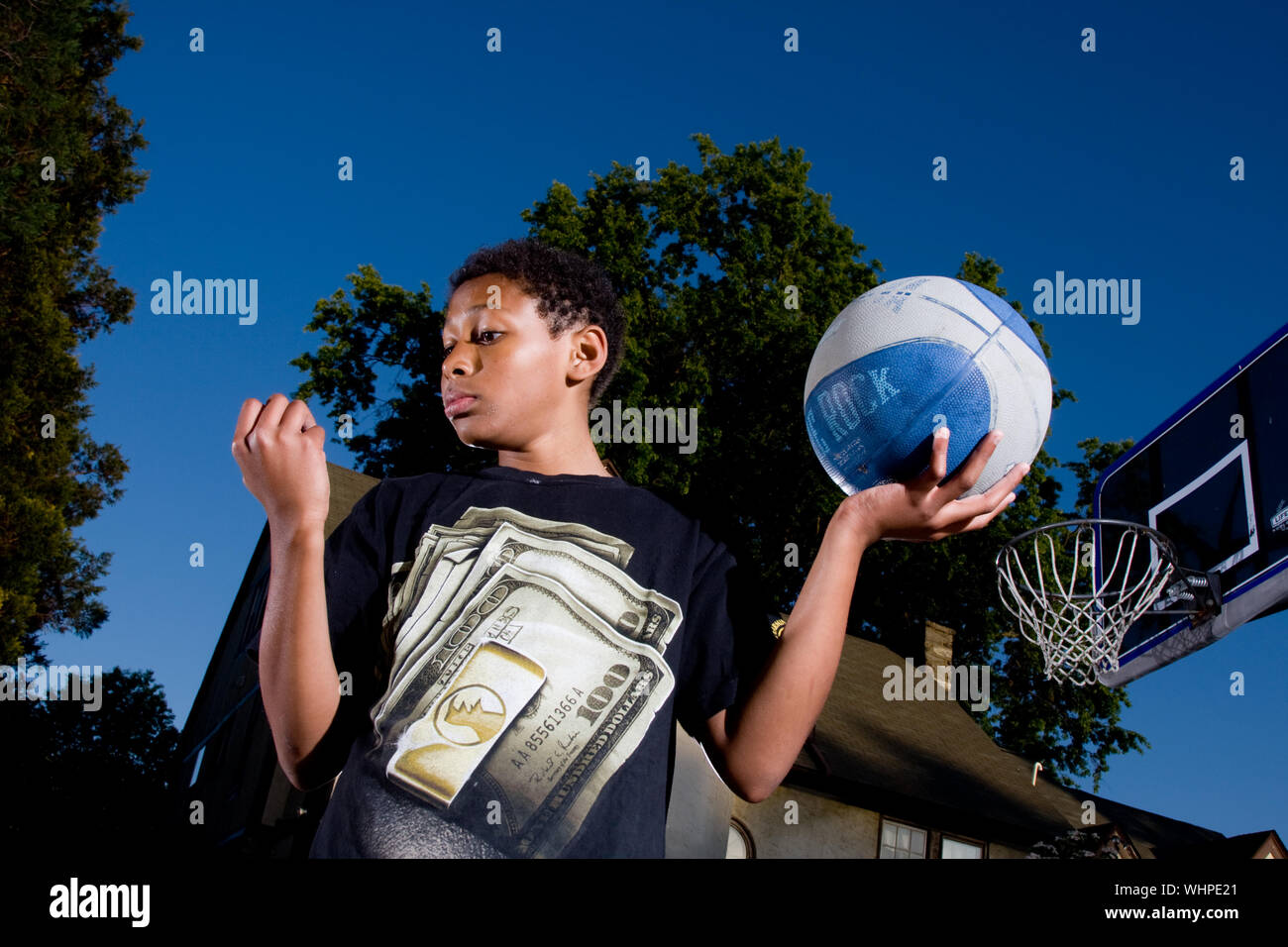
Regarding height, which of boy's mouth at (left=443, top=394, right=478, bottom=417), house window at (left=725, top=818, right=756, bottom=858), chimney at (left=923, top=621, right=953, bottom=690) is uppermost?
boy's mouth at (left=443, top=394, right=478, bottom=417)

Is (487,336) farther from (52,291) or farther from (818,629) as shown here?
(52,291)

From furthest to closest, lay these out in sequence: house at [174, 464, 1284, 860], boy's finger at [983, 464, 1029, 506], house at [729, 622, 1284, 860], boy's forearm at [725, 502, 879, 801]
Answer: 1. house at [729, 622, 1284, 860]
2. house at [174, 464, 1284, 860]
3. boy's finger at [983, 464, 1029, 506]
4. boy's forearm at [725, 502, 879, 801]

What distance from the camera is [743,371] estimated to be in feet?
78.7

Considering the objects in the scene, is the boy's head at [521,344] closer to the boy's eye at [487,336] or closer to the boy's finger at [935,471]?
the boy's eye at [487,336]

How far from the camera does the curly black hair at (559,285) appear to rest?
2.83 metres

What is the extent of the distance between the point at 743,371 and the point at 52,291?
1558cm

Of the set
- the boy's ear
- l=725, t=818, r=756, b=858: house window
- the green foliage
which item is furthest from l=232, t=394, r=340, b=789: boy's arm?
the green foliage

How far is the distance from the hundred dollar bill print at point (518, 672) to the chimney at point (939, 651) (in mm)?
22045

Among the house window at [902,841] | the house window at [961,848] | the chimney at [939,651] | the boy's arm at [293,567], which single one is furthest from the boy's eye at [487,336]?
the chimney at [939,651]

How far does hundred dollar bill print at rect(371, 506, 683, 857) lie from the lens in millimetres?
2021

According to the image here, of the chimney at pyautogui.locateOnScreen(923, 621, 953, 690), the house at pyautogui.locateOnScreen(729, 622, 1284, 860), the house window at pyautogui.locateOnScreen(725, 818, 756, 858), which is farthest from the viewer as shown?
the chimney at pyautogui.locateOnScreen(923, 621, 953, 690)

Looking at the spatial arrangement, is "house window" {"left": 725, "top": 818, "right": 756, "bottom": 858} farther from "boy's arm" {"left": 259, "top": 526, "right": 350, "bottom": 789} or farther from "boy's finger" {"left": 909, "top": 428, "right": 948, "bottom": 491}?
"boy's arm" {"left": 259, "top": 526, "right": 350, "bottom": 789}

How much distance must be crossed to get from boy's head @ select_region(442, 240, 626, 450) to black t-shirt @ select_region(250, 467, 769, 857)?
0.56ft
